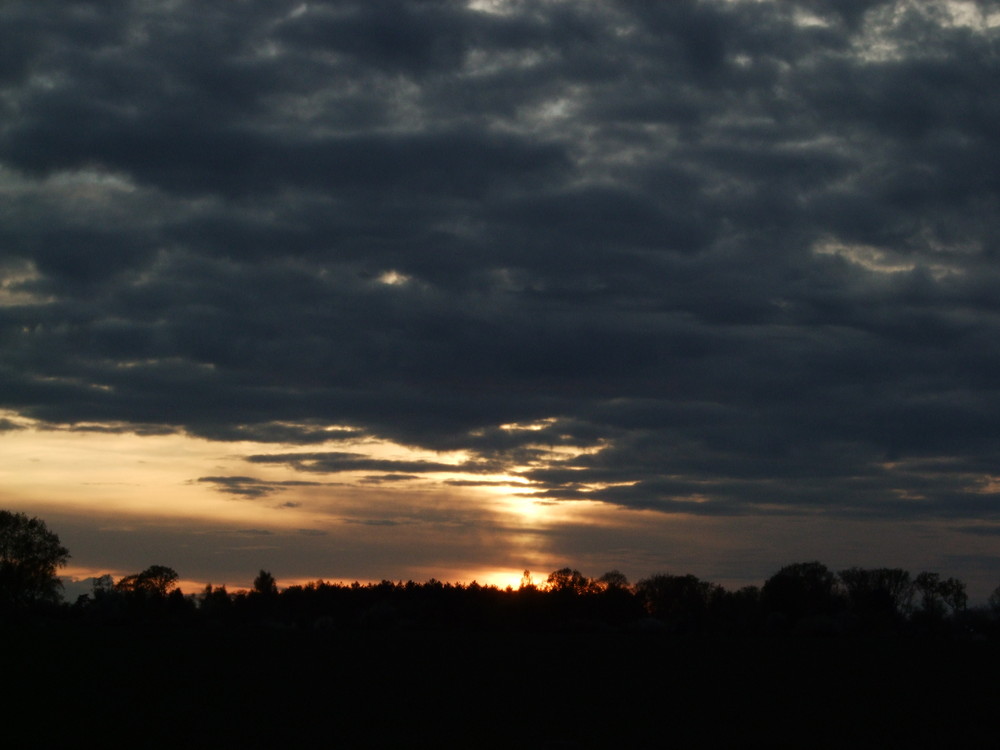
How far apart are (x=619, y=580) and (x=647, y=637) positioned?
8296 centimetres

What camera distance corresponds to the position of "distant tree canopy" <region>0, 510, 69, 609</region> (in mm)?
138375

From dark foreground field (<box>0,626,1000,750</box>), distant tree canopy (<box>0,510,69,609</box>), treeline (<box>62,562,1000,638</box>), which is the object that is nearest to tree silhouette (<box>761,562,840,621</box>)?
treeline (<box>62,562,1000,638</box>)

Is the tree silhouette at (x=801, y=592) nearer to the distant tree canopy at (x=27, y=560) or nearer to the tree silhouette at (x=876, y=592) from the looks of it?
the tree silhouette at (x=876, y=592)

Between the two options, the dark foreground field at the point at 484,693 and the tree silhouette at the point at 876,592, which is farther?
the tree silhouette at the point at 876,592

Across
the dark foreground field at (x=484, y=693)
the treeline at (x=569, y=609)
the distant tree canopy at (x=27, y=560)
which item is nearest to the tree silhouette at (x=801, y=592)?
the treeline at (x=569, y=609)

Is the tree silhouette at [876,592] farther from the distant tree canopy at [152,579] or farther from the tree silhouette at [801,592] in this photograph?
the distant tree canopy at [152,579]

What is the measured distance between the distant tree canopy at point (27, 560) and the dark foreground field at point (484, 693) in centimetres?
6920

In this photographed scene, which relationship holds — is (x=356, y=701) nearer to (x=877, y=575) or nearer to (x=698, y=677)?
(x=698, y=677)

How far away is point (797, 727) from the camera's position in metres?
42.2

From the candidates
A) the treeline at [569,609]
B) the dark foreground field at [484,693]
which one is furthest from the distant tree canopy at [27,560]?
the dark foreground field at [484,693]

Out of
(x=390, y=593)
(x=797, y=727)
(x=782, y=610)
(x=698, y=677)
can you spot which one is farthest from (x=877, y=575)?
(x=797, y=727)

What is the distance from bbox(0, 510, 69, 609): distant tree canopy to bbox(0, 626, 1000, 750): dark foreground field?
227 feet

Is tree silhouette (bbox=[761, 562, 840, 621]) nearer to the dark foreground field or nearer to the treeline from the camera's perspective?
the treeline

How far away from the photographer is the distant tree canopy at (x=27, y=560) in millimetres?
138375
